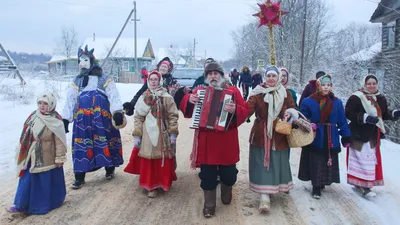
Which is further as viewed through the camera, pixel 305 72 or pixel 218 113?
pixel 305 72

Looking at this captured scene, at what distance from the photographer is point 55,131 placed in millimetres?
4352

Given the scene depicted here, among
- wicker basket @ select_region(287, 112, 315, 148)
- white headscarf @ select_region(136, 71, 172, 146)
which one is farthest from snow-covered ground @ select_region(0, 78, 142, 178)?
wicker basket @ select_region(287, 112, 315, 148)

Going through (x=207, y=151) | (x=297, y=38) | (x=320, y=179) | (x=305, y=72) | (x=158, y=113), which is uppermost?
(x=297, y=38)

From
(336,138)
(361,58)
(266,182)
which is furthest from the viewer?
(361,58)

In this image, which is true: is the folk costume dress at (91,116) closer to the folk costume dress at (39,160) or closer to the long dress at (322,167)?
the folk costume dress at (39,160)

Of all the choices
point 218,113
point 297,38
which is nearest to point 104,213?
point 218,113

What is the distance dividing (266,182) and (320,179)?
89 cm

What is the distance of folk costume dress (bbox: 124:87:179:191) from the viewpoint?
4.88 m

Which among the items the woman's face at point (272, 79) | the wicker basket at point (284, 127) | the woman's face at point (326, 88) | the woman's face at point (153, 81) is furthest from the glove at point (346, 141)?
the woman's face at point (153, 81)

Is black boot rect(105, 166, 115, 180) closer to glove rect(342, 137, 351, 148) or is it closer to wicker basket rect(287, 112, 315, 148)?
wicker basket rect(287, 112, 315, 148)

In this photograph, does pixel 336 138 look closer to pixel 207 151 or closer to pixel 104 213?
pixel 207 151

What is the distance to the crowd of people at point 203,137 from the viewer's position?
431 centimetres

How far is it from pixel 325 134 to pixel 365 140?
0.62 m

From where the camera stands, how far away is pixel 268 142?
4.49 meters
